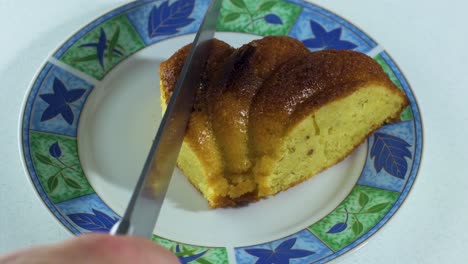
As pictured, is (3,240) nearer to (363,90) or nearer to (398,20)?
(363,90)

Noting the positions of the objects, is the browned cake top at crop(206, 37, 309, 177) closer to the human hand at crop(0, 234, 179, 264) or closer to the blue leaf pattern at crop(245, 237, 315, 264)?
the blue leaf pattern at crop(245, 237, 315, 264)

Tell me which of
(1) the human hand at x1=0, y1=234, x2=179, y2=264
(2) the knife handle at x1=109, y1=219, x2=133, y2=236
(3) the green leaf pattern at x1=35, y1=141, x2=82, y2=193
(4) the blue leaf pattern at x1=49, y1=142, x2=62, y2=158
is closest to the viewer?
(1) the human hand at x1=0, y1=234, x2=179, y2=264

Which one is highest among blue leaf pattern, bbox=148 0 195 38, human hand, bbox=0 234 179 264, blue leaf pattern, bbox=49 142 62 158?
blue leaf pattern, bbox=148 0 195 38

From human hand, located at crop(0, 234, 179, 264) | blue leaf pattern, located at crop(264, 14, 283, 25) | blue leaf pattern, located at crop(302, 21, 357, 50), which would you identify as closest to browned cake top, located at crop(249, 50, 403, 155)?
blue leaf pattern, located at crop(302, 21, 357, 50)

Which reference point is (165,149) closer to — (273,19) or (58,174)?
(58,174)

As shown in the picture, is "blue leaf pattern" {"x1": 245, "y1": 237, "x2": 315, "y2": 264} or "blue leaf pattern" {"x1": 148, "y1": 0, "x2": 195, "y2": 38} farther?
"blue leaf pattern" {"x1": 148, "y1": 0, "x2": 195, "y2": 38}
